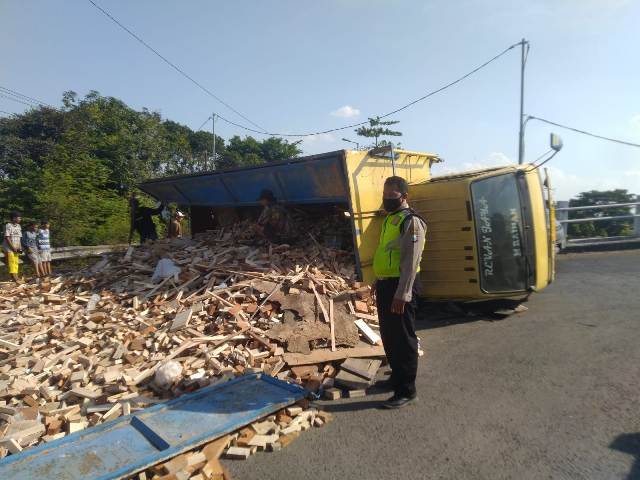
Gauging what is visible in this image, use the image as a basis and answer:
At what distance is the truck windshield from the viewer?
6195mm

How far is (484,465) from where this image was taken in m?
3.15

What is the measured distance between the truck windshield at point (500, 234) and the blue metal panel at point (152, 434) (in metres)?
3.45

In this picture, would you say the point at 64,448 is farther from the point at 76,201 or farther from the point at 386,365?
the point at 76,201

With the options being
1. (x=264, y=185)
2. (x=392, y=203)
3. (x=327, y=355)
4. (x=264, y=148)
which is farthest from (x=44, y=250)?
(x=264, y=148)

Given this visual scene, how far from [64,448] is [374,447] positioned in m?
2.35

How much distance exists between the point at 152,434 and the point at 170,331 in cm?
211

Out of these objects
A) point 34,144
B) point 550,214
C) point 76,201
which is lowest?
point 550,214

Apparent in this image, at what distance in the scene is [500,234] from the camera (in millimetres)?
6242

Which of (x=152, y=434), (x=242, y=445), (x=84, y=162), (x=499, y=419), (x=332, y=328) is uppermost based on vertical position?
(x=84, y=162)

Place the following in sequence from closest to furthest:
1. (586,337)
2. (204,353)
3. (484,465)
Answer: (484,465) → (204,353) → (586,337)

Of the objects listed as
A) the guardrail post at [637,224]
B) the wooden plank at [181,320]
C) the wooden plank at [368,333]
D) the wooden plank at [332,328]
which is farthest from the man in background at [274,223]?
the guardrail post at [637,224]

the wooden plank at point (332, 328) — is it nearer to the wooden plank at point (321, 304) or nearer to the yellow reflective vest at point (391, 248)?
the wooden plank at point (321, 304)

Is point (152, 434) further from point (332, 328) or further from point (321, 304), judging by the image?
point (321, 304)

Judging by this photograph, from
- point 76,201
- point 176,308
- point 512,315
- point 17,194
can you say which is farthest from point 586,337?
point 17,194
